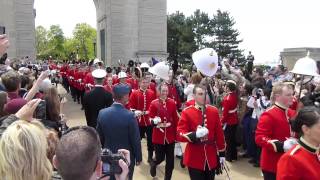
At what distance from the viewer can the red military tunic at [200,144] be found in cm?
660

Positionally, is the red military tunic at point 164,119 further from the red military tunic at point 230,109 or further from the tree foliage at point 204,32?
the tree foliage at point 204,32

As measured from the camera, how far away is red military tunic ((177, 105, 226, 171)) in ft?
21.7

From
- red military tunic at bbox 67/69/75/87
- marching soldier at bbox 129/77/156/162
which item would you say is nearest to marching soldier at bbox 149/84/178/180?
marching soldier at bbox 129/77/156/162

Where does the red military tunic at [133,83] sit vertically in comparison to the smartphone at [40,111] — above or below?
below

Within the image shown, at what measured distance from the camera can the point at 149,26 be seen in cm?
2866

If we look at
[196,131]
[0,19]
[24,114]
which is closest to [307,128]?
[196,131]

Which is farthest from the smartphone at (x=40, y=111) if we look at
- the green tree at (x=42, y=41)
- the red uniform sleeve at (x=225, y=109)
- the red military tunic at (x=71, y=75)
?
the green tree at (x=42, y=41)

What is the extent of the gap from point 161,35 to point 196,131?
22.9 meters

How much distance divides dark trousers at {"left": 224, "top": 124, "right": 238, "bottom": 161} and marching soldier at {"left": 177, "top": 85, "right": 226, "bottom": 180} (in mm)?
4313

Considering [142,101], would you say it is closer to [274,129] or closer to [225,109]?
[225,109]

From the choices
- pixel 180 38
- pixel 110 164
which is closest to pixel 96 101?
pixel 110 164

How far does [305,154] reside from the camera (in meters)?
4.47

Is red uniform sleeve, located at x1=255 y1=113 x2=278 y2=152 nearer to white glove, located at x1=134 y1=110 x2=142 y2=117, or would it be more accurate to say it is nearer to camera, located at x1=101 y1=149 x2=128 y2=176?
camera, located at x1=101 y1=149 x2=128 y2=176

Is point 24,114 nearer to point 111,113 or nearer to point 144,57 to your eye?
point 111,113
